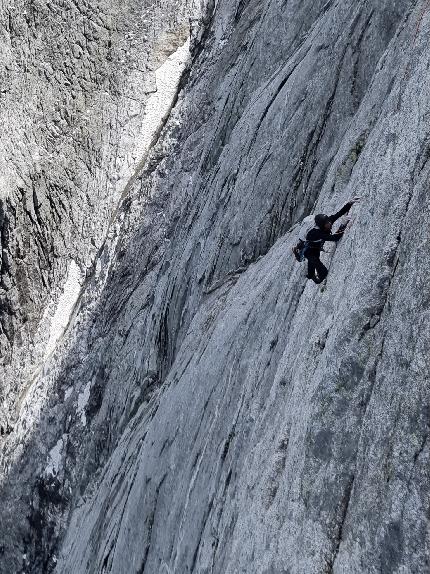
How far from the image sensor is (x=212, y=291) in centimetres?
1945

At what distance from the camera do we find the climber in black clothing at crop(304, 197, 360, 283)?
498 inches

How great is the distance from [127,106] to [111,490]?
50.2ft

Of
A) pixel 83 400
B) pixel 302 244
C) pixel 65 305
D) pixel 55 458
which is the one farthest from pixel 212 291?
pixel 65 305

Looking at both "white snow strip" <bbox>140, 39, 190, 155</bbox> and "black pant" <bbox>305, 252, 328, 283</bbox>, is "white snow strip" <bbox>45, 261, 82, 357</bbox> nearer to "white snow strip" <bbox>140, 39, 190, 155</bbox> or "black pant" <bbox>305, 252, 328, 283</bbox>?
"white snow strip" <bbox>140, 39, 190, 155</bbox>

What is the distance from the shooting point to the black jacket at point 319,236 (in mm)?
12672

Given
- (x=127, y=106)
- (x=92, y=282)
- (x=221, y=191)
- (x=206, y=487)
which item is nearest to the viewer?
(x=206, y=487)

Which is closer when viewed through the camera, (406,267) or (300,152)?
(406,267)

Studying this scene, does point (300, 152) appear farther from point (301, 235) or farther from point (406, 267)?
point (406, 267)

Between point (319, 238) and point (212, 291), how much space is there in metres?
7.03

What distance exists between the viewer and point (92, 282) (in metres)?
26.9

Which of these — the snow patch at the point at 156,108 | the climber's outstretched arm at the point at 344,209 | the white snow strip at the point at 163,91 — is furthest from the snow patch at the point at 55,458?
the climber's outstretched arm at the point at 344,209

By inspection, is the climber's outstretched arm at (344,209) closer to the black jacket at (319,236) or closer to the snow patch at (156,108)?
the black jacket at (319,236)

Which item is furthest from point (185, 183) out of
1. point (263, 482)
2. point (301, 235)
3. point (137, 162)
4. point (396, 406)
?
point (396, 406)

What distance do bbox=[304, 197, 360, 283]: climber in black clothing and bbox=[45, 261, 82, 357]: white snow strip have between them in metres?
15.8
